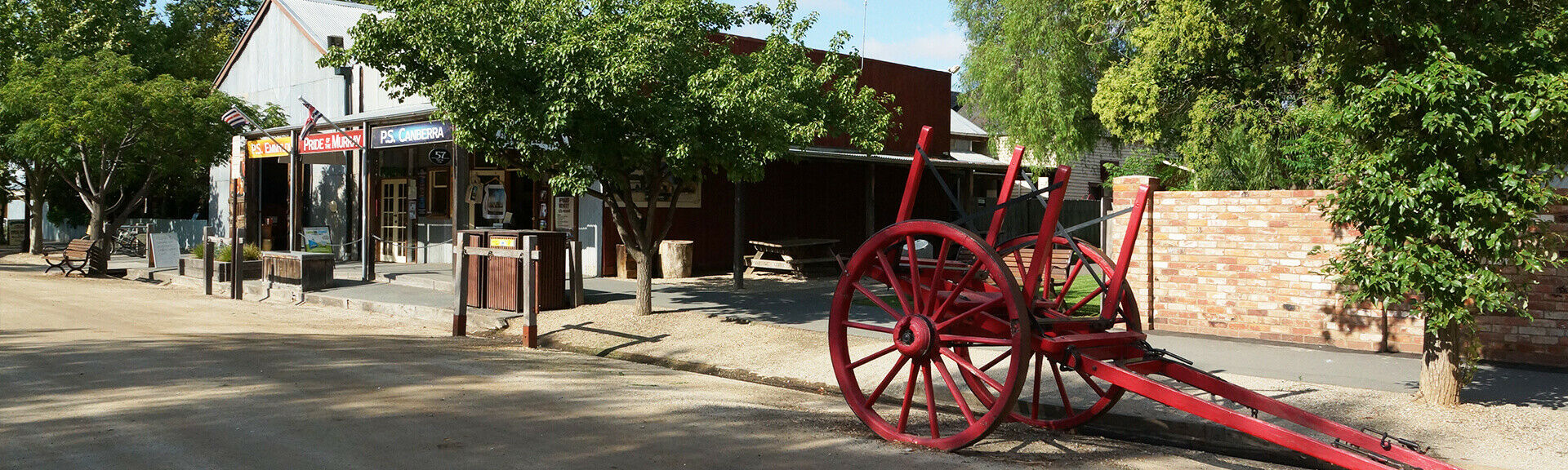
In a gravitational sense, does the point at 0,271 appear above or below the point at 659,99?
below

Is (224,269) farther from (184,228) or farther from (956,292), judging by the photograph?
(184,228)

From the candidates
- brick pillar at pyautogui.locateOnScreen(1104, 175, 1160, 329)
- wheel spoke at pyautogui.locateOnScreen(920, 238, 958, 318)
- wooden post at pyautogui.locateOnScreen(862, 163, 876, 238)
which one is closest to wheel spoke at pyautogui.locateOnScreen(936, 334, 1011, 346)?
wheel spoke at pyautogui.locateOnScreen(920, 238, 958, 318)

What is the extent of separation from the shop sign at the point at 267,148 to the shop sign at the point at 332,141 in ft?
1.64

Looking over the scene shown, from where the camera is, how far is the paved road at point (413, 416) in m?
5.92

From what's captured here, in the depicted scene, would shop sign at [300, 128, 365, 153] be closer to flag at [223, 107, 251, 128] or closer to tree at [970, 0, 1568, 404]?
flag at [223, 107, 251, 128]

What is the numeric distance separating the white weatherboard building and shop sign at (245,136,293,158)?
44mm

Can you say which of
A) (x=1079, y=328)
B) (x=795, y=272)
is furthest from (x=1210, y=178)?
(x=1079, y=328)

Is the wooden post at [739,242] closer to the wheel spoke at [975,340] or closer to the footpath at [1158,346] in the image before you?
the footpath at [1158,346]

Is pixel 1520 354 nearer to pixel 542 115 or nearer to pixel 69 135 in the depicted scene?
pixel 542 115

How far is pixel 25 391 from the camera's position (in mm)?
7746

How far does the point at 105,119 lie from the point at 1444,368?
24776 millimetres

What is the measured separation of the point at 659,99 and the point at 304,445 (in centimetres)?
714

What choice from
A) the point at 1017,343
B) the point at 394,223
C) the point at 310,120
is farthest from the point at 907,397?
the point at 394,223

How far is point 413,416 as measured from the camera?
23.0 ft
